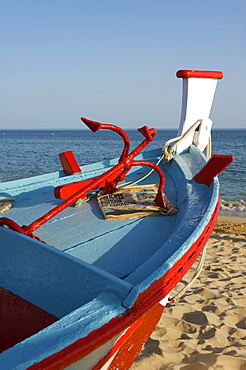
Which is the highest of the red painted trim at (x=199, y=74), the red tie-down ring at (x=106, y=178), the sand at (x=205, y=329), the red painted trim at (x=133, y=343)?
the red painted trim at (x=199, y=74)

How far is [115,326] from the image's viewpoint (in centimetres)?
119

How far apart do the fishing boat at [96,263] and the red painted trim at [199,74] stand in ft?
3.63

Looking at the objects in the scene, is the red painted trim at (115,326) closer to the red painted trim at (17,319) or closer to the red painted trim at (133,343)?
the red painted trim at (133,343)

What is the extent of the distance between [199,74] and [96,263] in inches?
110

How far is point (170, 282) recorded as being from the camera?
1471 millimetres

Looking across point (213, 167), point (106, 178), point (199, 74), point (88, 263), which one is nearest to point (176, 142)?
point (199, 74)

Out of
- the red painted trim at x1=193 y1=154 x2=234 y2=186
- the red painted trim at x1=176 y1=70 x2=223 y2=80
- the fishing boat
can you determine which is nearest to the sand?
the fishing boat

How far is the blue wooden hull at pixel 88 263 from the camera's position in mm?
1158

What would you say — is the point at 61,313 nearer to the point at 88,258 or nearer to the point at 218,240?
the point at 88,258

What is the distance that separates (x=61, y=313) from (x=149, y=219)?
1.12 metres

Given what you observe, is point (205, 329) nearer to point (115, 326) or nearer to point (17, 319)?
point (17, 319)

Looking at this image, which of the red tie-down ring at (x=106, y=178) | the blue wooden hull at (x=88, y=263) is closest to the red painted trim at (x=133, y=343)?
the blue wooden hull at (x=88, y=263)

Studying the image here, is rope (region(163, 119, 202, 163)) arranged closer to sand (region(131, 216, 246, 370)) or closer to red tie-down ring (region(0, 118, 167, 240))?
red tie-down ring (region(0, 118, 167, 240))

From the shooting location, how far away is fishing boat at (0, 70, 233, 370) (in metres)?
1.17
